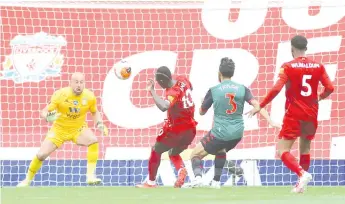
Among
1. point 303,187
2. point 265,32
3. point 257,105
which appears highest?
point 265,32

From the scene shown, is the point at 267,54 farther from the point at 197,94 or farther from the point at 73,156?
the point at 73,156

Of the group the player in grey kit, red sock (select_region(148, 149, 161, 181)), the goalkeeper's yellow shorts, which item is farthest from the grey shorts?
the goalkeeper's yellow shorts

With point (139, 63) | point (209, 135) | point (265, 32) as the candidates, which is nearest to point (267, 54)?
point (265, 32)

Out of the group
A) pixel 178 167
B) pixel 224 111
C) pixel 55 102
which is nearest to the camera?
pixel 224 111

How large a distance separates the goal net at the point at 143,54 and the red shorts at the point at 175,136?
12.4 feet

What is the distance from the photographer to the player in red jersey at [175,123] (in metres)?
13.3

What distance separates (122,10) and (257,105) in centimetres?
665

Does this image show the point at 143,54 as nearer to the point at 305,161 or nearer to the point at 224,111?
the point at 224,111

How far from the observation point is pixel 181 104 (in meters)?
13.5

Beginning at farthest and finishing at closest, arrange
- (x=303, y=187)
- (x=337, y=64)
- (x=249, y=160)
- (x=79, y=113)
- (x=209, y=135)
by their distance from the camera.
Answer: (x=337, y=64) → (x=249, y=160) → (x=79, y=113) → (x=209, y=135) → (x=303, y=187)

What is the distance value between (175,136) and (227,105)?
1.01 metres

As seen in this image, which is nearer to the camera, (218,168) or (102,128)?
(218,168)

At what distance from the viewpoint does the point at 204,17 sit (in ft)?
60.7

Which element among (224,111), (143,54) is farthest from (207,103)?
(143,54)
